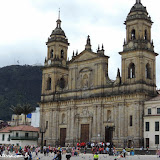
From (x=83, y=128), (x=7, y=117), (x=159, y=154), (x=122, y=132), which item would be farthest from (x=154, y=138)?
(x=7, y=117)

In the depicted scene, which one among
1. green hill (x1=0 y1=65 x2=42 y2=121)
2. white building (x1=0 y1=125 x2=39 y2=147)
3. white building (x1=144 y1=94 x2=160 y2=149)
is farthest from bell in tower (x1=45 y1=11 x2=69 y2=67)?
green hill (x1=0 y1=65 x2=42 y2=121)

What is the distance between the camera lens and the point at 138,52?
184 feet

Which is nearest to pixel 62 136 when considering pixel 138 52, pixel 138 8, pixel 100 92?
pixel 100 92

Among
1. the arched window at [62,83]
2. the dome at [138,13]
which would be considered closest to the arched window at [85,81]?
the arched window at [62,83]

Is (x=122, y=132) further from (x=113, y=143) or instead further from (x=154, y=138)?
(x=154, y=138)

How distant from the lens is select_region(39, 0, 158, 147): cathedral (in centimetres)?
5519

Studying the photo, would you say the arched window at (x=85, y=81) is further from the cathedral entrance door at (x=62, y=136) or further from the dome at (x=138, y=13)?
the dome at (x=138, y=13)

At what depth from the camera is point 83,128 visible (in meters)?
62.5

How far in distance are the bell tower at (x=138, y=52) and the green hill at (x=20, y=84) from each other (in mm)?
115574

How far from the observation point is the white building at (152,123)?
169ft

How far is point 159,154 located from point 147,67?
65.3 feet

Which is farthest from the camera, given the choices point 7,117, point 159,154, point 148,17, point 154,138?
point 7,117

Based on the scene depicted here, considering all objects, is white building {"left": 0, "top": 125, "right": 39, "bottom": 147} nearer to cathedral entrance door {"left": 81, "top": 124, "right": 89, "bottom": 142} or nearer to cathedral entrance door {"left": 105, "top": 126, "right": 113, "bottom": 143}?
cathedral entrance door {"left": 81, "top": 124, "right": 89, "bottom": 142}

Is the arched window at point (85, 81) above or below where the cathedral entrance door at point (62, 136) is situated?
above
